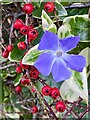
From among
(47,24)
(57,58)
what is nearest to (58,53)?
(57,58)

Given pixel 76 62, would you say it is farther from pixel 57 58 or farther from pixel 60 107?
pixel 60 107

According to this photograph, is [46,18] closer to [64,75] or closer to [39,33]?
[39,33]

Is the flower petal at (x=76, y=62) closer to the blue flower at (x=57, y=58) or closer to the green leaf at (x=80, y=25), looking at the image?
the blue flower at (x=57, y=58)

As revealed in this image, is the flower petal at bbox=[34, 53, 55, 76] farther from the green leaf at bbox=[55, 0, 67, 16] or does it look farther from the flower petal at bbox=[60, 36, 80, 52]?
the green leaf at bbox=[55, 0, 67, 16]

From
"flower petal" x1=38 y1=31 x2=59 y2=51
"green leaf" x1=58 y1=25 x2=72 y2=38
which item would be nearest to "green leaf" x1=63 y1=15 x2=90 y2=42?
"green leaf" x1=58 y1=25 x2=72 y2=38

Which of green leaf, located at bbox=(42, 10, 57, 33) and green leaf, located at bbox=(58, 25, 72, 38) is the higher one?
green leaf, located at bbox=(42, 10, 57, 33)

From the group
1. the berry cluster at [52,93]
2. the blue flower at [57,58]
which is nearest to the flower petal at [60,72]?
the blue flower at [57,58]

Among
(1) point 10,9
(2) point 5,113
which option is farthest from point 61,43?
(2) point 5,113
